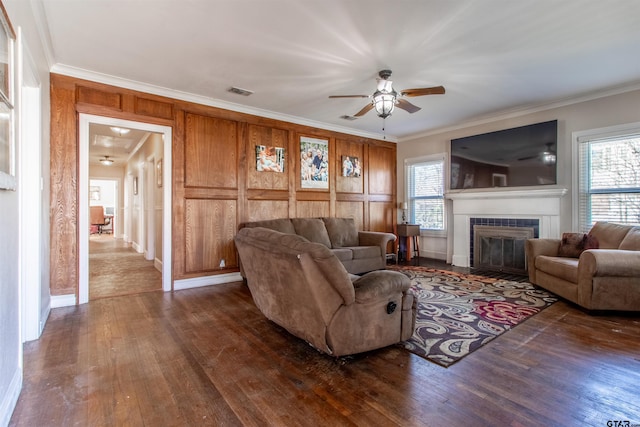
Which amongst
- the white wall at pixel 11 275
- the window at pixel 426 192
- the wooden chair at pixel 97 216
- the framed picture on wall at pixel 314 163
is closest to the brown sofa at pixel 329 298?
the white wall at pixel 11 275

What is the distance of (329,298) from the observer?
201cm

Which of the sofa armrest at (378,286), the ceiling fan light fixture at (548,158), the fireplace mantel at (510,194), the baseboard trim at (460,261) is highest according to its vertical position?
the ceiling fan light fixture at (548,158)

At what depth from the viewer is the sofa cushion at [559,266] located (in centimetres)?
335

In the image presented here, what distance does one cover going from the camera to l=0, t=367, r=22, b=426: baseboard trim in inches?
58.4

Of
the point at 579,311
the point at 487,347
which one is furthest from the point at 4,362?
the point at 579,311

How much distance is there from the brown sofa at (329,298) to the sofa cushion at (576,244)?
9.56ft

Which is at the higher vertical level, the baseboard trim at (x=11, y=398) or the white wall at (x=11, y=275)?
the white wall at (x=11, y=275)

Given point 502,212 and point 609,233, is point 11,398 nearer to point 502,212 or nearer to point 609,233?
point 609,233

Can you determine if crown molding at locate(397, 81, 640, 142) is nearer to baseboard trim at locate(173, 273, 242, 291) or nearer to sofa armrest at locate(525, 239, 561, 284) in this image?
sofa armrest at locate(525, 239, 561, 284)

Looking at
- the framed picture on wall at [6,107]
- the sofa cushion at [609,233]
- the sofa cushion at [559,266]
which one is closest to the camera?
the framed picture on wall at [6,107]

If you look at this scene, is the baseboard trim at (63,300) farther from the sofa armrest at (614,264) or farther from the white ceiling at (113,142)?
the sofa armrest at (614,264)

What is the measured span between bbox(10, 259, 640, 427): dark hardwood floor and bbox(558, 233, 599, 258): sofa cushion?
49.4 inches

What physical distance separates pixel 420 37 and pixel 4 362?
12.2 ft

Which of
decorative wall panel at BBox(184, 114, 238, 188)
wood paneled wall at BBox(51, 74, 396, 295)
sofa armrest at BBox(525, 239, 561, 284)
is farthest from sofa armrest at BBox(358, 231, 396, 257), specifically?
decorative wall panel at BBox(184, 114, 238, 188)
